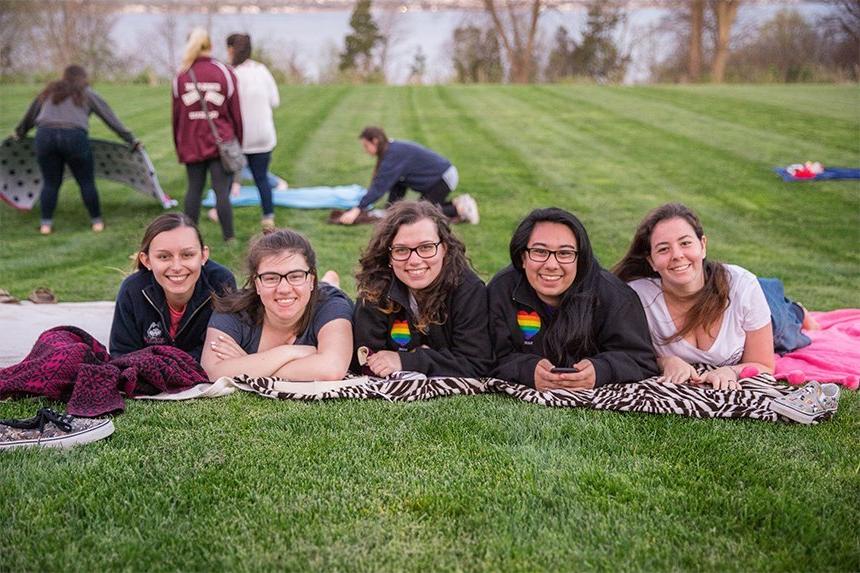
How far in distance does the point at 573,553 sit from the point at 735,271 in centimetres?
216

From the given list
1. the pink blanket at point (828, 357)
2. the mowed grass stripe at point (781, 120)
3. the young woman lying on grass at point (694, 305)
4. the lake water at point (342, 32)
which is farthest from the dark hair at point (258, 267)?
the lake water at point (342, 32)

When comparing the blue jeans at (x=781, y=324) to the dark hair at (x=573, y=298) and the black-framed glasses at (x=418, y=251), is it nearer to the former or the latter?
the dark hair at (x=573, y=298)

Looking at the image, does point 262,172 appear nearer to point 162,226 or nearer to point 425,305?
point 162,226

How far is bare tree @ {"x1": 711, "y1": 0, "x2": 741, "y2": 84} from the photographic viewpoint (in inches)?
1122

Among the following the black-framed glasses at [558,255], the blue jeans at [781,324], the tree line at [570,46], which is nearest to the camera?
the black-framed glasses at [558,255]

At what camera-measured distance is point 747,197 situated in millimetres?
10125

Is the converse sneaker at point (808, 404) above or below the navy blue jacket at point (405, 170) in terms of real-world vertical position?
below

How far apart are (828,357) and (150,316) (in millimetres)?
3698

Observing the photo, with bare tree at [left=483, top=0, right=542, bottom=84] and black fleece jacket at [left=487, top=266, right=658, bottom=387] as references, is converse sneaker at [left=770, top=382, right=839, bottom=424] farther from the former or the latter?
bare tree at [left=483, top=0, right=542, bottom=84]

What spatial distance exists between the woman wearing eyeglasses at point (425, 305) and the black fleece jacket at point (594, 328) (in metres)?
0.10

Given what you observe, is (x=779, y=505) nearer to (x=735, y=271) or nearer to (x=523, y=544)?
(x=523, y=544)

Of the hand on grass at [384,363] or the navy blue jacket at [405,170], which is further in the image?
the navy blue jacket at [405,170]

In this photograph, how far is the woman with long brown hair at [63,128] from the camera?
26.1 ft

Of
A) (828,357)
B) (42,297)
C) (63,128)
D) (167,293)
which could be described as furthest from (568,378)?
(63,128)
